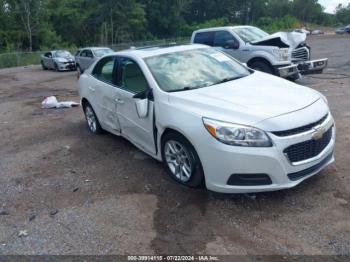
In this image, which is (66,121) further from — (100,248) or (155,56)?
(100,248)

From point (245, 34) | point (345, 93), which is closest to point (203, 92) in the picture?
point (345, 93)

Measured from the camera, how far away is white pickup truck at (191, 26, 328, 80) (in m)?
9.98

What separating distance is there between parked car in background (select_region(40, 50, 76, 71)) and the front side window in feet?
62.1

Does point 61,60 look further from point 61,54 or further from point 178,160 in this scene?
point 178,160

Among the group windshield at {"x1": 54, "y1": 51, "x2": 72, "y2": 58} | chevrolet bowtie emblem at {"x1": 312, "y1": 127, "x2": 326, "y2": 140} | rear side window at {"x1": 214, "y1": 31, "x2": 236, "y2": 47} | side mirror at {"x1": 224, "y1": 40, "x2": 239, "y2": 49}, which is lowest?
chevrolet bowtie emblem at {"x1": 312, "y1": 127, "x2": 326, "y2": 140}

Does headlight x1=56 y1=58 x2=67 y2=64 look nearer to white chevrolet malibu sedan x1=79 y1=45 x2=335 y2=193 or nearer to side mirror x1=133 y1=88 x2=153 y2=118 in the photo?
white chevrolet malibu sedan x1=79 y1=45 x2=335 y2=193

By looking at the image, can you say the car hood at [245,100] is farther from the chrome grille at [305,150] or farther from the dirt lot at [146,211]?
the dirt lot at [146,211]

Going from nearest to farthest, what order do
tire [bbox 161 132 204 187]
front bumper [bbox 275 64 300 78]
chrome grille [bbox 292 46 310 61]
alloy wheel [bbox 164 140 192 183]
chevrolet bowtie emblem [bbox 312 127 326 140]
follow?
chevrolet bowtie emblem [bbox 312 127 326 140], tire [bbox 161 132 204 187], alloy wheel [bbox 164 140 192 183], front bumper [bbox 275 64 300 78], chrome grille [bbox 292 46 310 61]

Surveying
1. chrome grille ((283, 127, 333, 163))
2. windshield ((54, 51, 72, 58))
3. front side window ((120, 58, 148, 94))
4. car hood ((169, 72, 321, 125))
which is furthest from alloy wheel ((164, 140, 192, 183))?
windshield ((54, 51, 72, 58))

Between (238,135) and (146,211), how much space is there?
129 centimetres

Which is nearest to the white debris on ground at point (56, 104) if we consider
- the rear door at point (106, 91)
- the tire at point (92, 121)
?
the tire at point (92, 121)

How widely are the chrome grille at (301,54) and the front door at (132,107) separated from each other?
7.01 m

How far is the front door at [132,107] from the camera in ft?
15.2

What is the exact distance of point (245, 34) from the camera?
439 inches
